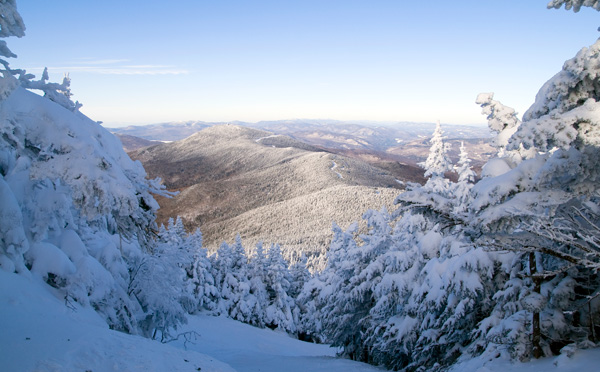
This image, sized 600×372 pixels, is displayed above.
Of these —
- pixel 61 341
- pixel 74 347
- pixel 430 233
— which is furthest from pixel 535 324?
pixel 61 341

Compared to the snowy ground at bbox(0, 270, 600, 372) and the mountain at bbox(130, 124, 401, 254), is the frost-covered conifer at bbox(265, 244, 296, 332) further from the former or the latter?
the snowy ground at bbox(0, 270, 600, 372)

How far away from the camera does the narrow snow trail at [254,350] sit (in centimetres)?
1337

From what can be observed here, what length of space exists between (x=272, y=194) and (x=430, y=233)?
10011 cm

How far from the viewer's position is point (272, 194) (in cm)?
11106

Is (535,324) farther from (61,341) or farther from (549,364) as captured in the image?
(61,341)

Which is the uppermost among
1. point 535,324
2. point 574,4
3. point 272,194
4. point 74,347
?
point 574,4

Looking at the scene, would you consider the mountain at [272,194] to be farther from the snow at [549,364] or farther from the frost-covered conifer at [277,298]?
the snow at [549,364]

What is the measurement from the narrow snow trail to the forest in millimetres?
2264

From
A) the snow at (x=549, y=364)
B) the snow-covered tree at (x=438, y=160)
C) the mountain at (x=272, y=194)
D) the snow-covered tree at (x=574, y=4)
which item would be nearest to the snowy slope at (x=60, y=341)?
the snow at (x=549, y=364)

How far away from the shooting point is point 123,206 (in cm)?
576

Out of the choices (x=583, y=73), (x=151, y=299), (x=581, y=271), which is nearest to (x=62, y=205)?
(x=151, y=299)

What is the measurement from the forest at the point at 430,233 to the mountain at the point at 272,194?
4696 cm

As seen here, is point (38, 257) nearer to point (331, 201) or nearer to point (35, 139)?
point (35, 139)

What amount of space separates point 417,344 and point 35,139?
1054cm
